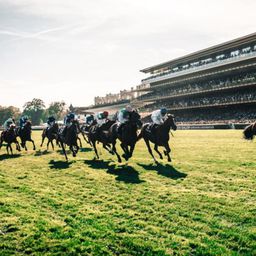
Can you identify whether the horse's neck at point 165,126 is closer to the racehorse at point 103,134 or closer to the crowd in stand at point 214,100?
the racehorse at point 103,134

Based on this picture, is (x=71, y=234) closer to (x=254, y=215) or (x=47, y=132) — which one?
(x=254, y=215)

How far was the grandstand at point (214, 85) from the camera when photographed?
44750mm

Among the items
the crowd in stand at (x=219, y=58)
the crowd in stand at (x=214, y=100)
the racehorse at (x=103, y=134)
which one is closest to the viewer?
the racehorse at (x=103, y=134)

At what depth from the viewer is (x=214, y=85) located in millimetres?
49969

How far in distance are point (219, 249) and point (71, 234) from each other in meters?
2.61

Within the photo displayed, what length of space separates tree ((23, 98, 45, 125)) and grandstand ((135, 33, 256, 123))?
7208 cm

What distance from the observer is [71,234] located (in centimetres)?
527

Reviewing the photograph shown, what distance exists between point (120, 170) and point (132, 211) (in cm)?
471

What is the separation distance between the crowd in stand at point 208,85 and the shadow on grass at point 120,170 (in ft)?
124

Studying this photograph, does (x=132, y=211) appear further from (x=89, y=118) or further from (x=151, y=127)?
(x=89, y=118)

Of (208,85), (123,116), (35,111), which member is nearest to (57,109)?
(35,111)

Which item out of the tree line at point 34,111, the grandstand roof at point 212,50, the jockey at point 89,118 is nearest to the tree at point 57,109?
the tree line at point 34,111

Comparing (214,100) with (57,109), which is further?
(57,109)

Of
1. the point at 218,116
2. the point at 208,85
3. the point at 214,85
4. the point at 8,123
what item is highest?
the point at 208,85
